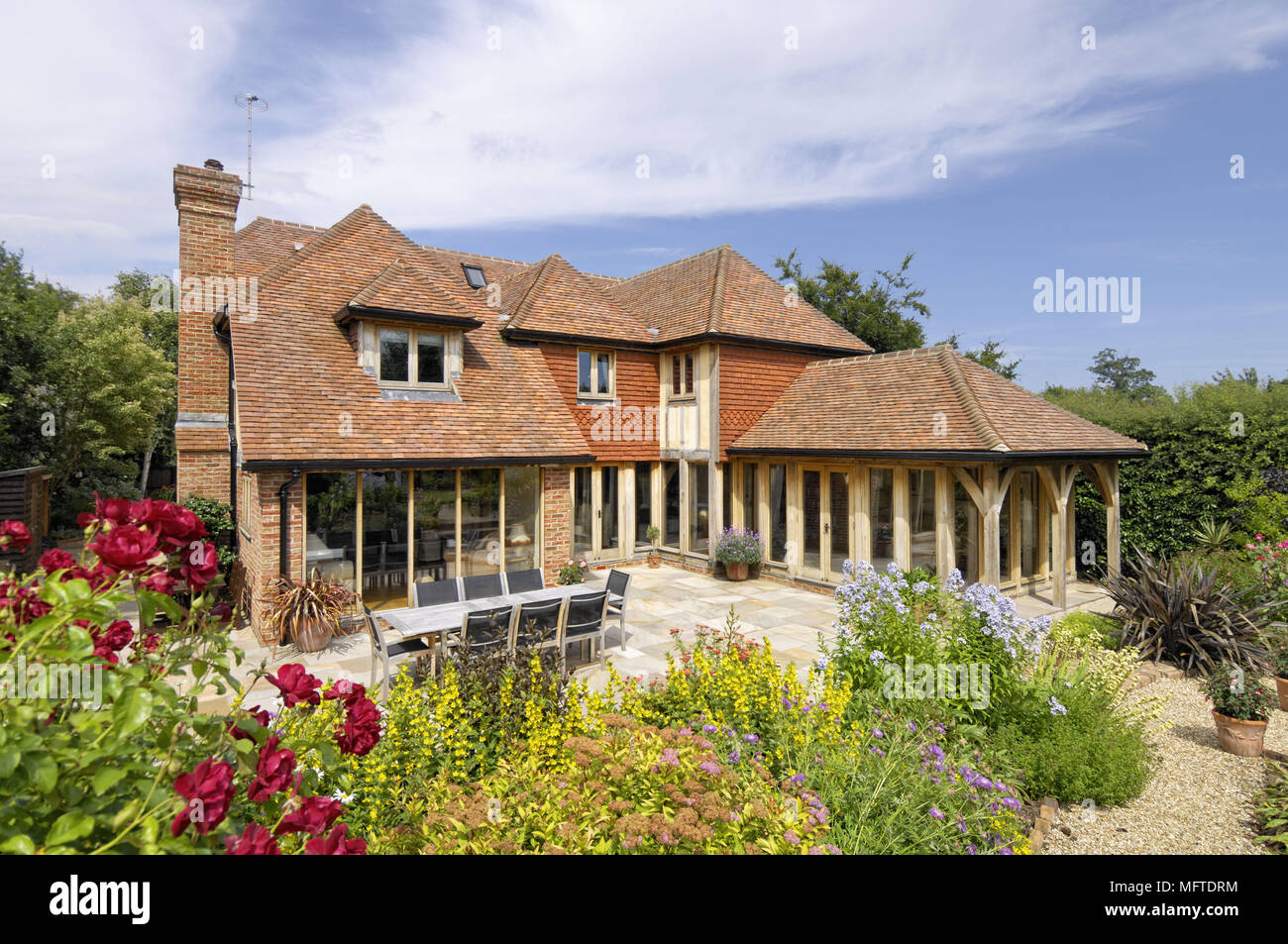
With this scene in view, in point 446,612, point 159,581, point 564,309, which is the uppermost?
point 564,309

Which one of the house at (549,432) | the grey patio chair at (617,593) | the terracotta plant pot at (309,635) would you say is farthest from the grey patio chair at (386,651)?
the house at (549,432)

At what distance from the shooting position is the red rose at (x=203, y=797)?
1.36 metres

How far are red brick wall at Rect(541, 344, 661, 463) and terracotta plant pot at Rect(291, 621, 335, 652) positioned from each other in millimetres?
7667

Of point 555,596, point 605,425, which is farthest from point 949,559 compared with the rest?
point 605,425

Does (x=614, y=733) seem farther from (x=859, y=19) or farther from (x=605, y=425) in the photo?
(x=605, y=425)

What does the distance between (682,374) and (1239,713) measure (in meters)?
12.5

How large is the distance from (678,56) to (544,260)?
9199mm

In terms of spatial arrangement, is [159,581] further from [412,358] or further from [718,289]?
Answer: [718,289]

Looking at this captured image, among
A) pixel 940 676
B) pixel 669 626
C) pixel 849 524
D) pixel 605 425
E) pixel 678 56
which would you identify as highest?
pixel 678 56

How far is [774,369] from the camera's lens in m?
16.3

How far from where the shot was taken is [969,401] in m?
11.5

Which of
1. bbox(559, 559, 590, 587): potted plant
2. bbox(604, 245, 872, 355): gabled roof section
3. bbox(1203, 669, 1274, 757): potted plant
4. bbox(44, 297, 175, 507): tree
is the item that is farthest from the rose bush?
bbox(44, 297, 175, 507): tree

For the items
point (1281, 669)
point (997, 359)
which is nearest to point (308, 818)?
point (1281, 669)

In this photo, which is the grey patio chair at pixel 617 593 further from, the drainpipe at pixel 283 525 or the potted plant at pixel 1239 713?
the potted plant at pixel 1239 713
